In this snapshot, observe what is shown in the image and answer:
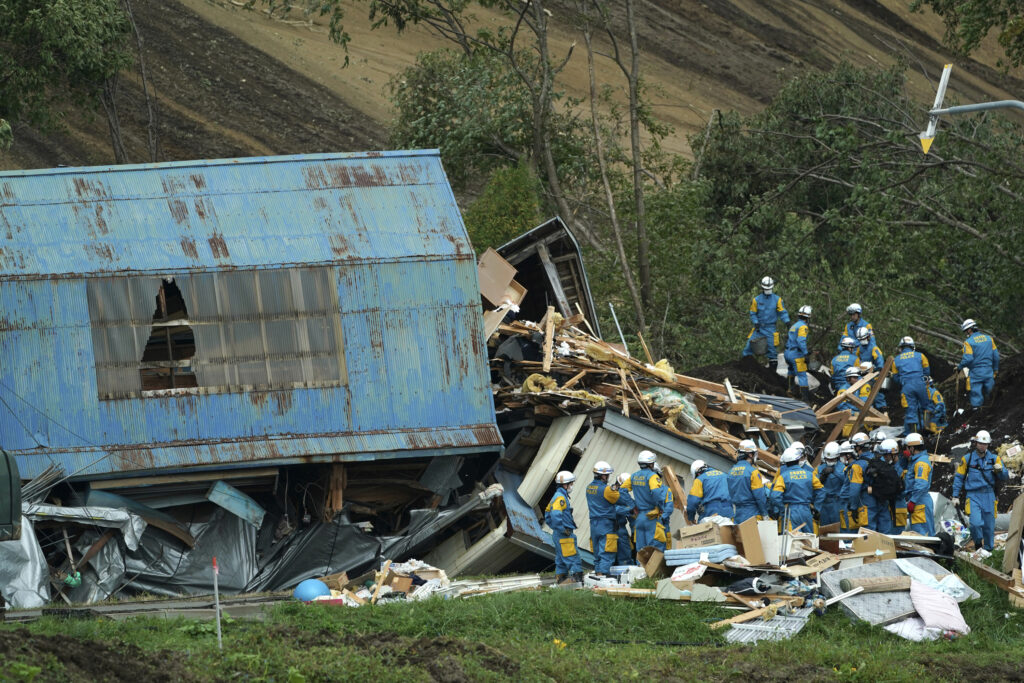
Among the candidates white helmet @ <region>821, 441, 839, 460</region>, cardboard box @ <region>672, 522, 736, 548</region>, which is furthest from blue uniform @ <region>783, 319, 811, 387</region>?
cardboard box @ <region>672, 522, 736, 548</region>

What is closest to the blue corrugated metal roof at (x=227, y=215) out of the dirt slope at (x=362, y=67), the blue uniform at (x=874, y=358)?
the blue uniform at (x=874, y=358)

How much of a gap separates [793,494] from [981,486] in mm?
2643

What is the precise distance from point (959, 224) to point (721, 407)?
11149 millimetres

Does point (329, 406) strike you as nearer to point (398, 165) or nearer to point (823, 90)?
point (398, 165)

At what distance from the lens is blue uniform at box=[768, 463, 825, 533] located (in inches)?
711

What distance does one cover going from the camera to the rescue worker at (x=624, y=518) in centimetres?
1786

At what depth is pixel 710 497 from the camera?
18.0 meters

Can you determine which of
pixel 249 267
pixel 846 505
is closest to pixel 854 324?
pixel 846 505

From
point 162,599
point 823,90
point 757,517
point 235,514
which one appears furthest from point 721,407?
point 823,90

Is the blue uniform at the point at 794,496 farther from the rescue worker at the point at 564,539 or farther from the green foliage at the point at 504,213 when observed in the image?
the green foliage at the point at 504,213

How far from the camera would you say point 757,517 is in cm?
1753

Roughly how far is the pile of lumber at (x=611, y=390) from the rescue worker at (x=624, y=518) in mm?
2774

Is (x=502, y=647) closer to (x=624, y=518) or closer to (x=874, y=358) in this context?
(x=624, y=518)

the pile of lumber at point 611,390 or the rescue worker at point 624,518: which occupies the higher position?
the pile of lumber at point 611,390
